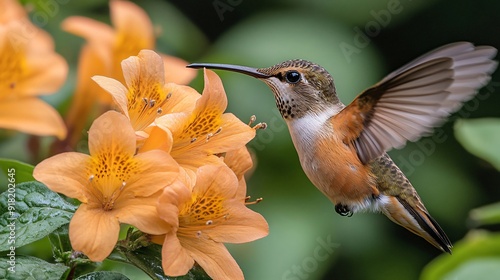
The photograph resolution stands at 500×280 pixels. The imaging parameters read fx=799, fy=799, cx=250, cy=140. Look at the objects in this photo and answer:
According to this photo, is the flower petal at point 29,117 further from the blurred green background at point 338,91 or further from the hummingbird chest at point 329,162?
the blurred green background at point 338,91

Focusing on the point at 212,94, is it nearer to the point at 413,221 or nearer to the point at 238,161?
the point at 238,161

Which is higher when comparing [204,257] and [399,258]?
[204,257]

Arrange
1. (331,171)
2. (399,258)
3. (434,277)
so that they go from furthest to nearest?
1. (399,258)
2. (434,277)
3. (331,171)

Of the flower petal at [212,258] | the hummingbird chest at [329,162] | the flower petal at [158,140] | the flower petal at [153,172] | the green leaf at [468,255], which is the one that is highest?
the flower petal at [158,140]

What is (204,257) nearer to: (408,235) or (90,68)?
(90,68)

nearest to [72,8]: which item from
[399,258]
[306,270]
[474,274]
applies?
[306,270]

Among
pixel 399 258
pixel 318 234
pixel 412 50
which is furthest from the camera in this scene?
pixel 412 50

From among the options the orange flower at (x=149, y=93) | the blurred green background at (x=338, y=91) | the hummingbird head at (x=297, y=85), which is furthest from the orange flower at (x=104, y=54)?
the orange flower at (x=149, y=93)
